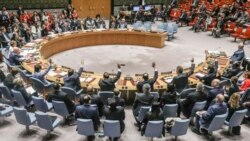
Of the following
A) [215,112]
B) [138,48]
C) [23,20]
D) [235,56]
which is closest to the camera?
[215,112]

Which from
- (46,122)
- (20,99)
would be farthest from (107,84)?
(20,99)

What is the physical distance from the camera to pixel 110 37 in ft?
59.7

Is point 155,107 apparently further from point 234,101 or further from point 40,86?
point 40,86

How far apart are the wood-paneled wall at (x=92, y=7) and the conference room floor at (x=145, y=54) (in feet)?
23.4

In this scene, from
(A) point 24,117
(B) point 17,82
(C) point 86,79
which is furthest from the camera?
(C) point 86,79

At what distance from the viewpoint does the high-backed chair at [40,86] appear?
1020 centimetres

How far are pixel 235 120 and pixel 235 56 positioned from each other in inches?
209

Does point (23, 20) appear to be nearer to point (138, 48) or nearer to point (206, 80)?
point (138, 48)

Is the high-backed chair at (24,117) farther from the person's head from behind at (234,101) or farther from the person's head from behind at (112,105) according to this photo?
the person's head from behind at (234,101)

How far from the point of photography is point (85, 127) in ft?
25.7

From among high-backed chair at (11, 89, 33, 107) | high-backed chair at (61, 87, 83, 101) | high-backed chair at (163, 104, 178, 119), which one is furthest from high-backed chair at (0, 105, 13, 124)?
high-backed chair at (163, 104, 178, 119)

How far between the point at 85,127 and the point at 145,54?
373 inches

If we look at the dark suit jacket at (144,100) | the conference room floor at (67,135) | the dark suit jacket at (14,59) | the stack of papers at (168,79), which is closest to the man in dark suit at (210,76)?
the stack of papers at (168,79)

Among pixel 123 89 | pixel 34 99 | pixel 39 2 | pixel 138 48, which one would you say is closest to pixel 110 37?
pixel 138 48
